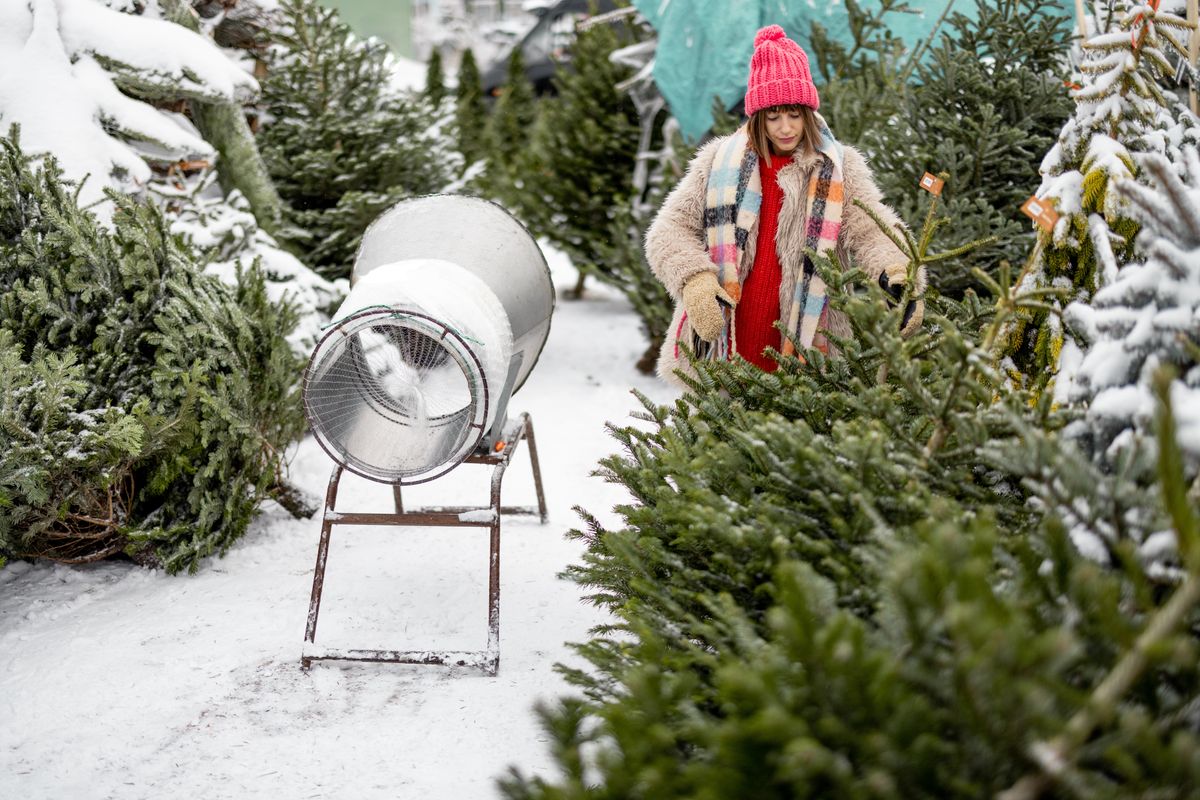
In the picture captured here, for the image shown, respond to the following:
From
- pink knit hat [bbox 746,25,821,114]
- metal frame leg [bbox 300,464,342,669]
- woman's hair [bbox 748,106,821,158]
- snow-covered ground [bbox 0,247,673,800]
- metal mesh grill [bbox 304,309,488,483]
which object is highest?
pink knit hat [bbox 746,25,821,114]

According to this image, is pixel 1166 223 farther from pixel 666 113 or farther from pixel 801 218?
pixel 666 113

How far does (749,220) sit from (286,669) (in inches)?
89.9

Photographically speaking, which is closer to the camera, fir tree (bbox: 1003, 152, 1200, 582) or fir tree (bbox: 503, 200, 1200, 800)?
fir tree (bbox: 503, 200, 1200, 800)

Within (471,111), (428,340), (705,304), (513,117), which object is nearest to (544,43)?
(471,111)

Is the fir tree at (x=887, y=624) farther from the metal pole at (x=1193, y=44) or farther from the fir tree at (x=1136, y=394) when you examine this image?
the metal pole at (x=1193, y=44)

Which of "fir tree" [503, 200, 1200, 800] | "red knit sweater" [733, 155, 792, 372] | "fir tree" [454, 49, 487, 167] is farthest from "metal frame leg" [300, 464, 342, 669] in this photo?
"fir tree" [454, 49, 487, 167]

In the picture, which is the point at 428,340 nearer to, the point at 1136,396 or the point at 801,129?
the point at 801,129

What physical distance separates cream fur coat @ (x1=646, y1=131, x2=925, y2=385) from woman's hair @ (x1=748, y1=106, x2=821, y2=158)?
0.05m

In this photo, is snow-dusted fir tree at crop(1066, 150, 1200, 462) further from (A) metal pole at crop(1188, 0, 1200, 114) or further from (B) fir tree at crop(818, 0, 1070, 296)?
(B) fir tree at crop(818, 0, 1070, 296)

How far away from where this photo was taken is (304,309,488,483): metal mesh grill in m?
2.96

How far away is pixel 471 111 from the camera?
17016mm

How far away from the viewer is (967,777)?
138cm

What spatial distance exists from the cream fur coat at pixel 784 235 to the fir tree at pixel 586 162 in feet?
14.2

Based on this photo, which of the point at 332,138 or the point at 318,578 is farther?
the point at 332,138
